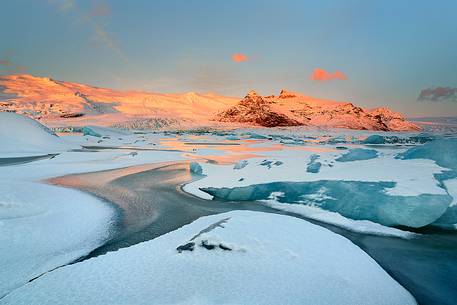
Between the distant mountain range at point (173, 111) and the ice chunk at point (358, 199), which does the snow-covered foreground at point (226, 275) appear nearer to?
the ice chunk at point (358, 199)

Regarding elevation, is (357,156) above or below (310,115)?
below

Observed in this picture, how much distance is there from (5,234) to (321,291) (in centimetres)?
369

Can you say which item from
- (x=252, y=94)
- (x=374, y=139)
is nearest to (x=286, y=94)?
(x=252, y=94)

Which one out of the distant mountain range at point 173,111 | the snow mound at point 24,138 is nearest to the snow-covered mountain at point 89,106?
the distant mountain range at point 173,111

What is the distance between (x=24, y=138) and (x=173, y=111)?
4970 centimetres

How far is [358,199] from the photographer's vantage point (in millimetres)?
5387

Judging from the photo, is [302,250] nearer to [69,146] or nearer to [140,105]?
[69,146]

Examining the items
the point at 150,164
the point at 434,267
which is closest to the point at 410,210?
the point at 434,267

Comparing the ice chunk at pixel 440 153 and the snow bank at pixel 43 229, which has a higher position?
the ice chunk at pixel 440 153

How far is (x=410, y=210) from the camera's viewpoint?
4.93 metres

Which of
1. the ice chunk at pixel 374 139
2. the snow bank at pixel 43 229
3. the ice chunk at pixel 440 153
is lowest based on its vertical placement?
the snow bank at pixel 43 229

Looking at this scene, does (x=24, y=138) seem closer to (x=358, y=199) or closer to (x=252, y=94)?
(x=358, y=199)

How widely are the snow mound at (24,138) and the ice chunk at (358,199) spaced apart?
12.9 meters

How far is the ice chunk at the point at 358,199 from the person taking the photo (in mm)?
4855
